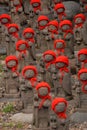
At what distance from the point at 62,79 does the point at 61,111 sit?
7.49 feet

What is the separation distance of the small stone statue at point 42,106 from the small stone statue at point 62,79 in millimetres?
1551

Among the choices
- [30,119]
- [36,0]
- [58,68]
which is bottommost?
[30,119]

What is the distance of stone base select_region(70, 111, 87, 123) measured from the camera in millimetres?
10953

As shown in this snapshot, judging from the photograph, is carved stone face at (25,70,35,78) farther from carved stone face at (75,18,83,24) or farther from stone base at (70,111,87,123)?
carved stone face at (75,18,83,24)

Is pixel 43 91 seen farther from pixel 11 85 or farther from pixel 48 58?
pixel 11 85

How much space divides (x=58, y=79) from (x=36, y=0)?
16.7ft

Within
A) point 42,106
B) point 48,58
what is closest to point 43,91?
point 42,106

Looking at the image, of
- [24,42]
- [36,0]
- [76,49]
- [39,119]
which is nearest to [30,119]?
[39,119]

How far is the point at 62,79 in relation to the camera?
462 inches

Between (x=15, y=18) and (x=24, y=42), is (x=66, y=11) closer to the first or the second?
(x=15, y=18)

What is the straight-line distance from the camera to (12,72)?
12.4m

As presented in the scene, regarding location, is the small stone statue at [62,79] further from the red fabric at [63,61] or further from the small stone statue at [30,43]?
the small stone statue at [30,43]

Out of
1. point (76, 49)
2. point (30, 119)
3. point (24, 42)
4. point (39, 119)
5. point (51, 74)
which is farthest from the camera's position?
point (76, 49)

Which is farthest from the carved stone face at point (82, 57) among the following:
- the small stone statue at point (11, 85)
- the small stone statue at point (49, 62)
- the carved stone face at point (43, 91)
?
the carved stone face at point (43, 91)
